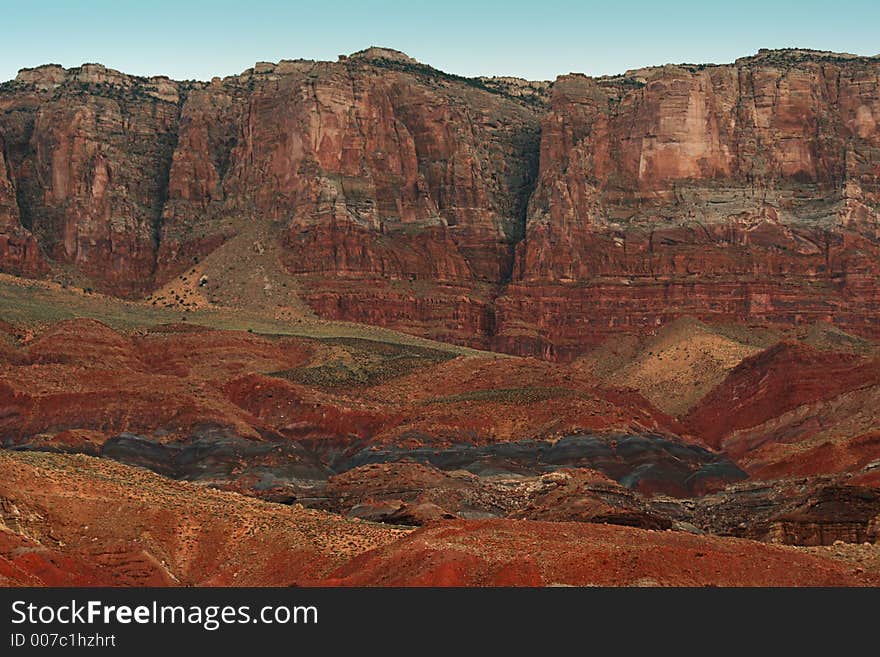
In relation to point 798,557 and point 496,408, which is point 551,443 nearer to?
point 496,408

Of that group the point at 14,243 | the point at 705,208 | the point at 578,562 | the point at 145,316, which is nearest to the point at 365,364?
the point at 145,316

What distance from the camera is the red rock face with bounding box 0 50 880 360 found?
15650 cm

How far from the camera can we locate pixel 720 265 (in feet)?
515

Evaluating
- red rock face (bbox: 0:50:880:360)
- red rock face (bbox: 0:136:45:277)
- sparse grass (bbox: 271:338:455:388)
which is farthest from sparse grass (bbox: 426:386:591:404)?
red rock face (bbox: 0:136:45:277)

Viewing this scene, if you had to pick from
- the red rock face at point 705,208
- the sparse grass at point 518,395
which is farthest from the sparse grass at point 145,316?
the red rock face at point 705,208

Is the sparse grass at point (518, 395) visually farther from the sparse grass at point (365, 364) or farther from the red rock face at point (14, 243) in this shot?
the red rock face at point (14, 243)

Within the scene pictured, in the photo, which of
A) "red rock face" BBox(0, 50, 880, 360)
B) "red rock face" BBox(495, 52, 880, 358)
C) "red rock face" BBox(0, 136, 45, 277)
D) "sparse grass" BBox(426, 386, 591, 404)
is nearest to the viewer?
"sparse grass" BBox(426, 386, 591, 404)

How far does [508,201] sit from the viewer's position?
174125 mm

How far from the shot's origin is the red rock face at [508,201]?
15650 centimetres

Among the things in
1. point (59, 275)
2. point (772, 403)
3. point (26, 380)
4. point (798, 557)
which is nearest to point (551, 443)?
point (772, 403)

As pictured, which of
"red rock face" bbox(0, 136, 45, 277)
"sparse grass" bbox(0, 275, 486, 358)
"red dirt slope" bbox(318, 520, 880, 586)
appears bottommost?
"red dirt slope" bbox(318, 520, 880, 586)

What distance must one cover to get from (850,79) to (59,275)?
263 feet

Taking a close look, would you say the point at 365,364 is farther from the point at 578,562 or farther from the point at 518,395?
the point at 578,562

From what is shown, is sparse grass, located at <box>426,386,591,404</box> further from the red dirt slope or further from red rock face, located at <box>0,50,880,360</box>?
the red dirt slope
